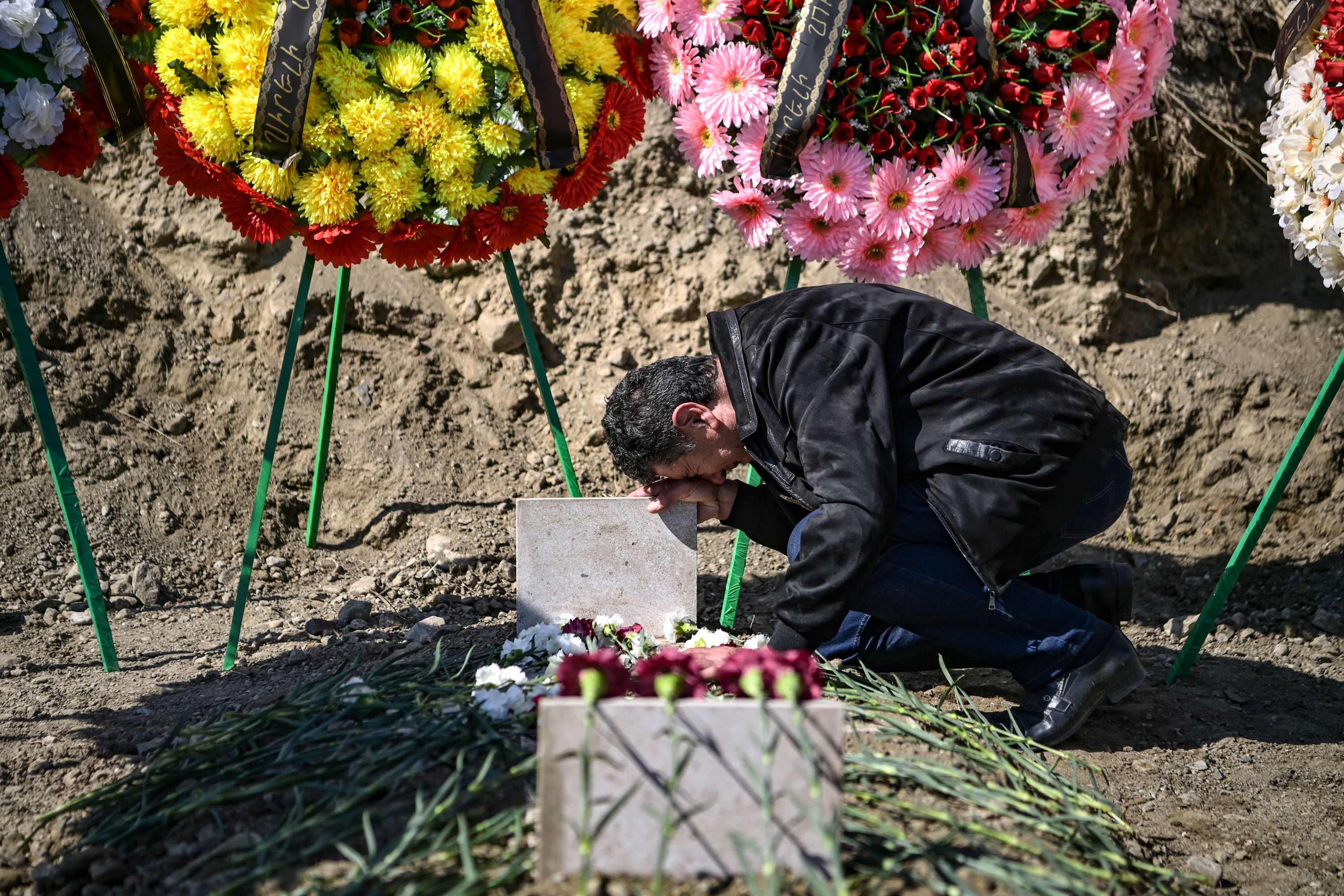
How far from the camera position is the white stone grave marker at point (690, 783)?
138 centimetres

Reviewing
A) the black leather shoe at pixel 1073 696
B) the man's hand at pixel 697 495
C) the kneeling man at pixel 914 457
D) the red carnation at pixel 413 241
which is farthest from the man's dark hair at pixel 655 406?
the black leather shoe at pixel 1073 696

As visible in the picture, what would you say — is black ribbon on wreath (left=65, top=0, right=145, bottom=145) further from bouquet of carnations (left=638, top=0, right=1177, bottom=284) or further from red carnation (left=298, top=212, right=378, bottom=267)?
bouquet of carnations (left=638, top=0, right=1177, bottom=284)

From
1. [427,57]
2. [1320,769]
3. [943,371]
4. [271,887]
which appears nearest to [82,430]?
[427,57]

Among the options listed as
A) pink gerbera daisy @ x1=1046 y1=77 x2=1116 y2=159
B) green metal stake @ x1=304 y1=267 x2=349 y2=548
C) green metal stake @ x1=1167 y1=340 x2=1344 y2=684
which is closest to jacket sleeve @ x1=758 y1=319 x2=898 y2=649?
pink gerbera daisy @ x1=1046 y1=77 x2=1116 y2=159

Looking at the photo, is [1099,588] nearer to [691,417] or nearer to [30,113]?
[691,417]

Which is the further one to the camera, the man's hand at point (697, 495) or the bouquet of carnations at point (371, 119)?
the man's hand at point (697, 495)

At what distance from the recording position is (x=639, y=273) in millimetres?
4383

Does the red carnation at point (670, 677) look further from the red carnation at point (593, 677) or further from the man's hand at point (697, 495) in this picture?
the man's hand at point (697, 495)

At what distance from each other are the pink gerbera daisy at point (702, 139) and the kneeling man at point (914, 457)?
0.53 m

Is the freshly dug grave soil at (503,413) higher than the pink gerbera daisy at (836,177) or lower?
lower

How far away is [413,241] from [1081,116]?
1.80 m

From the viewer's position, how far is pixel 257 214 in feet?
8.38

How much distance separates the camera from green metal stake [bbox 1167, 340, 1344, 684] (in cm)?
276

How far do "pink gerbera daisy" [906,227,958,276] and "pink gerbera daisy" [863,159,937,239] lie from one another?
77 millimetres
